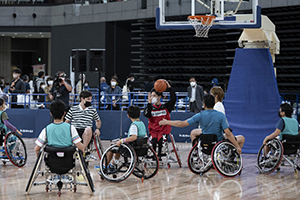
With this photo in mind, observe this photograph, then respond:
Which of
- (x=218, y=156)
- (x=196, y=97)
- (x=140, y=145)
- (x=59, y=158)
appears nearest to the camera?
(x=59, y=158)

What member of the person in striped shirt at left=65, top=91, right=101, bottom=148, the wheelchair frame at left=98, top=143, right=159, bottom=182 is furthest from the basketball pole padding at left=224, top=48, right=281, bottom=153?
the person in striped shirt at left=65, top=91, right=101, bottom=148

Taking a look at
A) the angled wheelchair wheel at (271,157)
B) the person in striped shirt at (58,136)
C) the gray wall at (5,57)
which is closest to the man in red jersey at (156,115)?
the angled wheelchair wheel at (271,157)

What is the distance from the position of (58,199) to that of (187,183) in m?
2.10

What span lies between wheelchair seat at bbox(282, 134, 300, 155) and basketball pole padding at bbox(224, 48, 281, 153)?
2506 millimetres

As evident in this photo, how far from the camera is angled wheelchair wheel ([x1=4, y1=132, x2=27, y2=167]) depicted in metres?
8.88

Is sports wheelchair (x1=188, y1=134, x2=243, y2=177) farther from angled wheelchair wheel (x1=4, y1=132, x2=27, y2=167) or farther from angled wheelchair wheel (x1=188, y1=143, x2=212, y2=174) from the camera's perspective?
angled wheelchair wheel (x1=4, y1=132, x2=27, y2=167)

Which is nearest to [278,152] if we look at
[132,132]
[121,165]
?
[132,132]

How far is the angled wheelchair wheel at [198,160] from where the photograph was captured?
26.6 ft

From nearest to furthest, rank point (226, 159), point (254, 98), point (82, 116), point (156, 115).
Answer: point (226, 159) → point (82, 116) → point (156, 115) → point (254, 98)

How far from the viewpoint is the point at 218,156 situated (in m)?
7.86

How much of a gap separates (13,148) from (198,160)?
3.30 meters

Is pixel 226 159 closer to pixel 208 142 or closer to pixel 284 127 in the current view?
pixel 208 142

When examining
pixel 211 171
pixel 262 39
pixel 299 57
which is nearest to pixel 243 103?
pixel 262 39

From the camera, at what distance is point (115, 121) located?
547 inches
